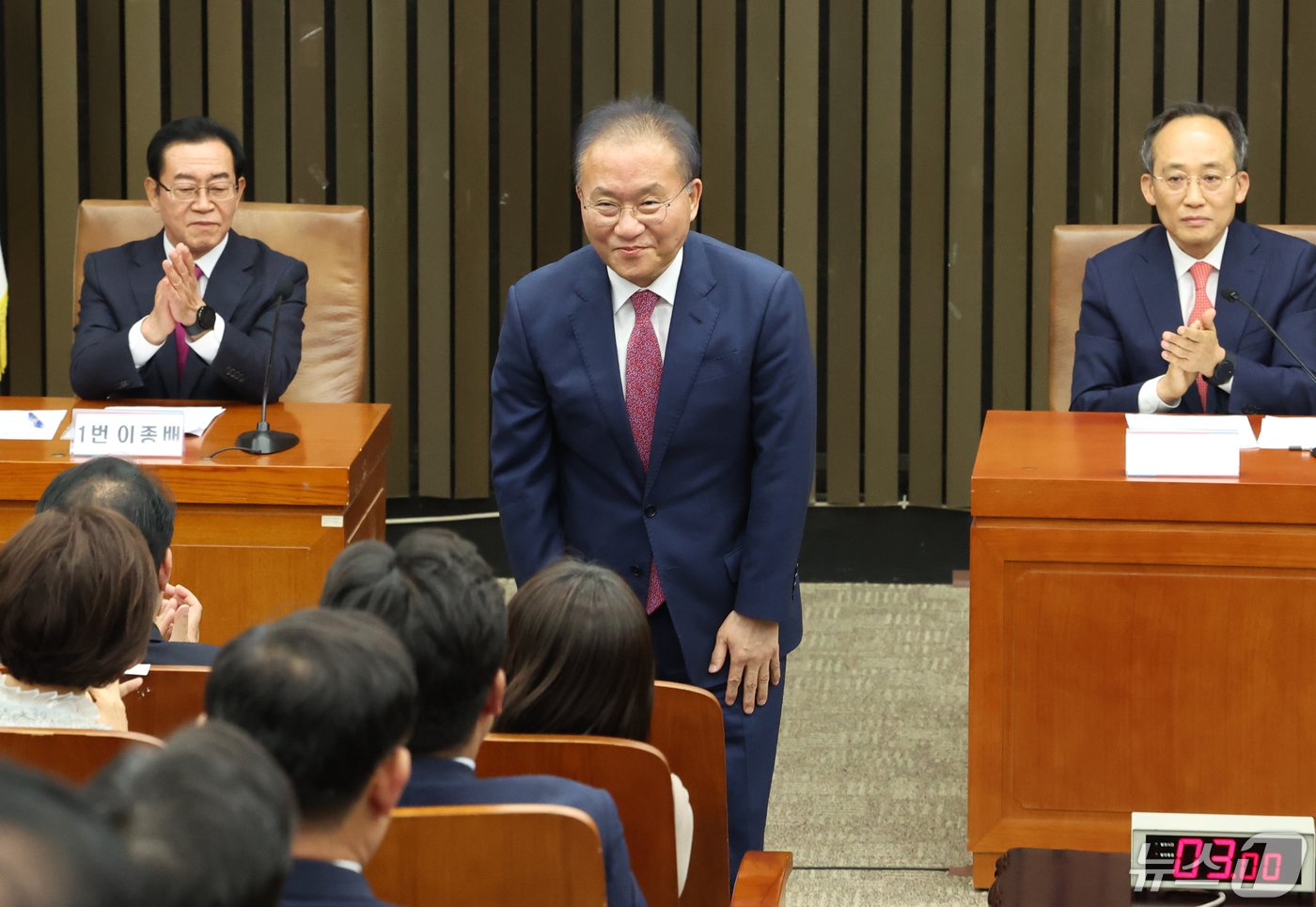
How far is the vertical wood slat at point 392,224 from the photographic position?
543cm

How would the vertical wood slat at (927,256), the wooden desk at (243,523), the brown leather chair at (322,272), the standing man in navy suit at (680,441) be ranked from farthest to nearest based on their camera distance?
the vertical wood slat at (927,256)
the brown leather chair at (322,272)
the wooden desk at (243,523)
the standing man in navy suit at (680,441)

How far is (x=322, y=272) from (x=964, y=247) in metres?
2.01

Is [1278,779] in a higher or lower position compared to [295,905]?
lower

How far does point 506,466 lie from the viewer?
276 centimetres

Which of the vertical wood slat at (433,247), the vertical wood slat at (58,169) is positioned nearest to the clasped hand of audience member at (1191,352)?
the vertical wood slat at (433,247)

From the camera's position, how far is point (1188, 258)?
12.6 feet

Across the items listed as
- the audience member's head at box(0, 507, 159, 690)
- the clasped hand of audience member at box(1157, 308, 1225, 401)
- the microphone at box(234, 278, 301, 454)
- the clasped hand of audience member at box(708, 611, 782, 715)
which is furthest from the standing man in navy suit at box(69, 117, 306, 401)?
the audience member's head at box(0, 507, 159, 690)

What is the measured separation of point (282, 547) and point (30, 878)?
8.47 feet

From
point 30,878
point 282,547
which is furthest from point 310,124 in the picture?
point 30,878

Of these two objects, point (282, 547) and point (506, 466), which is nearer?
point (506, 466)

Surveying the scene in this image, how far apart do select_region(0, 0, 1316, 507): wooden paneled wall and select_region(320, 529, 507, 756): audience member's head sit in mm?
3919

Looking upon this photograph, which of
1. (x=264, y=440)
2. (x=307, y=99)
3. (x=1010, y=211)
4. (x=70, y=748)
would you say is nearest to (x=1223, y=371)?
(x=264, y=440)

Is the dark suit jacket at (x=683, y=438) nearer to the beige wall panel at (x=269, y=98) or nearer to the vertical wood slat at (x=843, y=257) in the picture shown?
the vertical wood slat at (x=843, y=257)

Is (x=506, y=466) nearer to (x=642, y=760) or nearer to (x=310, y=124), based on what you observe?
(x=642, y=760)
